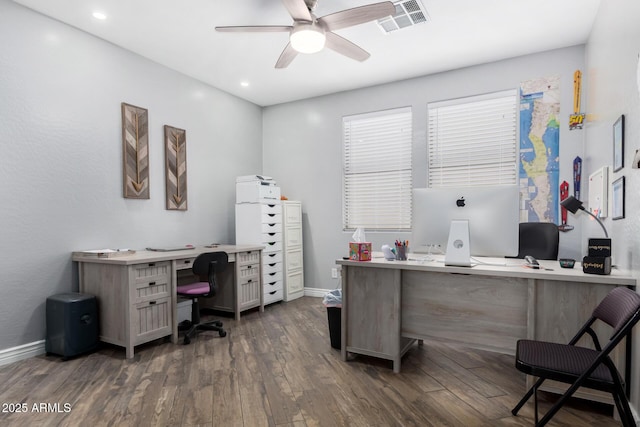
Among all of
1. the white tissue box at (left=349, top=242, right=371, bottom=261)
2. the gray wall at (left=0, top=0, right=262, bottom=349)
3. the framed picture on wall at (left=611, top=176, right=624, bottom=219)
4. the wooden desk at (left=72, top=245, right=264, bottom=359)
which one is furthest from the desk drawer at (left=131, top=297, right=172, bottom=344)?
the framed picture on wall at (left=611, top=176, right=624, bottom=219)

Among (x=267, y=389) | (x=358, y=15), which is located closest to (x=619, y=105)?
(x=358, y=15)

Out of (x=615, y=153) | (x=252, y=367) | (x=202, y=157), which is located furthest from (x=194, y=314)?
(x=615, y=153)

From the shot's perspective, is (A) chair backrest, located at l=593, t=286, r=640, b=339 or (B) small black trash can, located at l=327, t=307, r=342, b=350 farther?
(B) small black trash can, located at l=327, t=307, r=342, b=350

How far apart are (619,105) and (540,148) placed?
5.09ft

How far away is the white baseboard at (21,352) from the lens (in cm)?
276

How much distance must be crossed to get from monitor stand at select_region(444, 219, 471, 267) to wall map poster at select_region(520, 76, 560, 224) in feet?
6.20

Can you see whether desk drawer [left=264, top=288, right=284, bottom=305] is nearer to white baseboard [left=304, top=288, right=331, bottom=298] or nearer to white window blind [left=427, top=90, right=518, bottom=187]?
white baseboard [left=304, top=288, right=331, bottom=298]

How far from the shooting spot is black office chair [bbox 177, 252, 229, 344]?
3275 mm

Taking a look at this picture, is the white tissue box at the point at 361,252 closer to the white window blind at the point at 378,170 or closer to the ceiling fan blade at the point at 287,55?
the ceiling fan blade at the point at 287,55

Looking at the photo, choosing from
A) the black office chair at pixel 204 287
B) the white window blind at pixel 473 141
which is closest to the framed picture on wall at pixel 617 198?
the white window blind at pixel 473 141

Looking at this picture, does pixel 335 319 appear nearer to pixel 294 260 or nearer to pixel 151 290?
pixel 151 290

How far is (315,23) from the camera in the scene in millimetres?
2596

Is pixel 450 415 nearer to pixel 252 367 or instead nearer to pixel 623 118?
pixel 252 367

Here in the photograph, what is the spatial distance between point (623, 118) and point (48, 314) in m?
4.39
